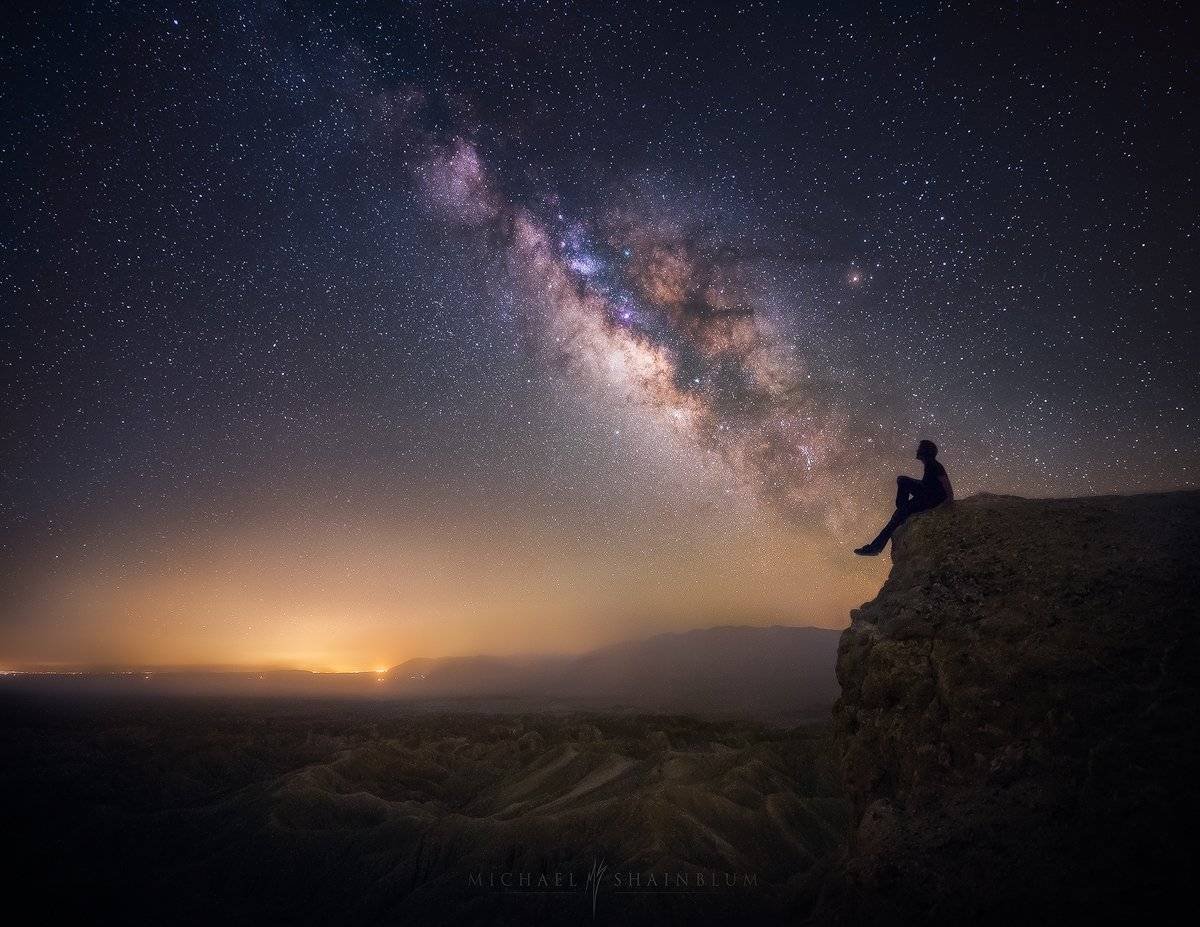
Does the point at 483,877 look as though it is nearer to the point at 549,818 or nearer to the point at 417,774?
the point at 549,818

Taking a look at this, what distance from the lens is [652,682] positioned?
124188mm

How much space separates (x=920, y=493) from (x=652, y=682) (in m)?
126

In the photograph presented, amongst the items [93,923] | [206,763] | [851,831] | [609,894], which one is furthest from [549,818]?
[206,763]

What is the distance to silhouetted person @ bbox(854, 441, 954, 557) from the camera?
908 cm

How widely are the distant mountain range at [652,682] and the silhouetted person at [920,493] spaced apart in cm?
5869

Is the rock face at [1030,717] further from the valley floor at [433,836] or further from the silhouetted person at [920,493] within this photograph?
the valley floor at [433,836]

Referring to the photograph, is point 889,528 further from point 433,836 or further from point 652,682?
point 652,682

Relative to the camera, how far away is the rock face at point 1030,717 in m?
4.41

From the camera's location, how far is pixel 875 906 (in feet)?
17.1

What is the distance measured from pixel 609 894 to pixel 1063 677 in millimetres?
12041

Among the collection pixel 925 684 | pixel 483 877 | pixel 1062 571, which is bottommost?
pixel 483 877
